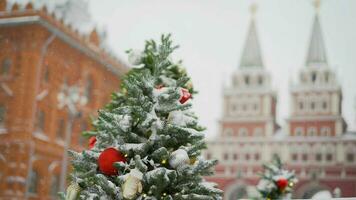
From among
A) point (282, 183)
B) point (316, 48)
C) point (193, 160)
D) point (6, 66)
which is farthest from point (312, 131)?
point (193, 160)

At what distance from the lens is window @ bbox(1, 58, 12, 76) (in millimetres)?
22297

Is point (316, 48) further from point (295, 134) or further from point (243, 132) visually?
point (243, 132)

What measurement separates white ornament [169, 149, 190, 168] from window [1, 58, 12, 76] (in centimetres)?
1993

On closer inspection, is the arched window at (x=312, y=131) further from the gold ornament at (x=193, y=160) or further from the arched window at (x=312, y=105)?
the gold ornament at (x=193, y=160)

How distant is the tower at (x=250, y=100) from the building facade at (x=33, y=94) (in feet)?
82.8

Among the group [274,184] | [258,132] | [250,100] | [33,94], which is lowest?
[274,184]

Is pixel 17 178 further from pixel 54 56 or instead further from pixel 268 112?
pixel 268 112

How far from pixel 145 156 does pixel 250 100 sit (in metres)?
45.2

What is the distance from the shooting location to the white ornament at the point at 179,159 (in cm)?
385

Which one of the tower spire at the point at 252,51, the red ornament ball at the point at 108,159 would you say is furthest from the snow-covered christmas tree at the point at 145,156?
the tower spire at the point at 252,51

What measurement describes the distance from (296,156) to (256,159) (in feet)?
11.7

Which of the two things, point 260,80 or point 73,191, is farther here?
point 260,80

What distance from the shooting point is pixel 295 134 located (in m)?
45.9

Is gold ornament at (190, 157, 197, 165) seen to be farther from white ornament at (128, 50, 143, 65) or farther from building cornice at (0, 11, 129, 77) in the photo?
building cornice at (0, 11, 129, 77)
